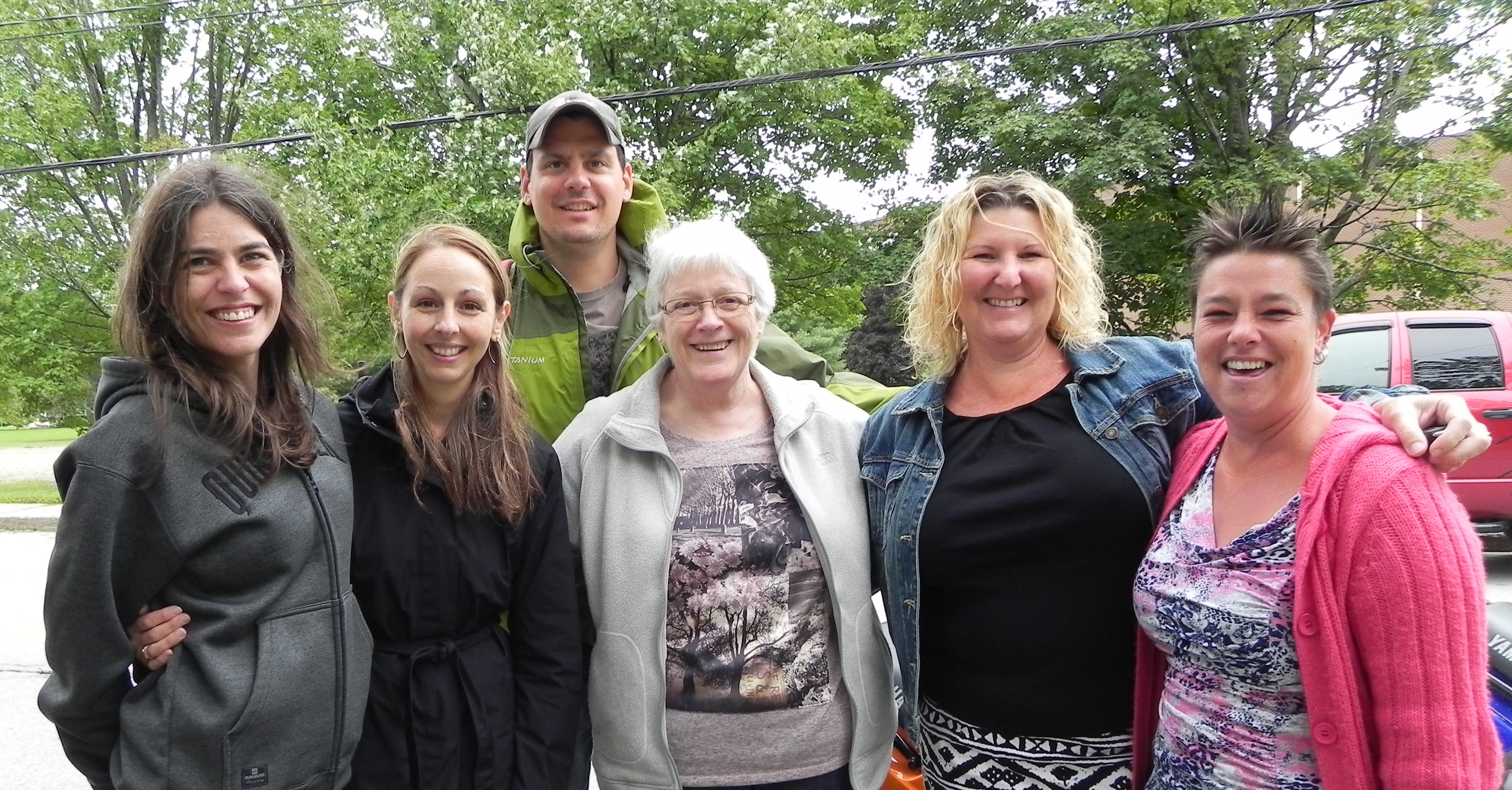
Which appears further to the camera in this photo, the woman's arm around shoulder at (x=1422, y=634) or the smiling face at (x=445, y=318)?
the smiling face at (x=445, y=318)

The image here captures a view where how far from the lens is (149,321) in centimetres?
180

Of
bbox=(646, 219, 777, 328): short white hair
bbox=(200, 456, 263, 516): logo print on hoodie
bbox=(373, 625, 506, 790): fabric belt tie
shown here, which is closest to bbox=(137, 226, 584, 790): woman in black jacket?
bbox=(373, 625, 506, 790): fabric belt tie

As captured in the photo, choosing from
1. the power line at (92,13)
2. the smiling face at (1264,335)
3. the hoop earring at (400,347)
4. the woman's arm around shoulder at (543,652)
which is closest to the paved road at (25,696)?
the hoop earring at (400,347)

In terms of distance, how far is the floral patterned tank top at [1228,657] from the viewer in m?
1.59

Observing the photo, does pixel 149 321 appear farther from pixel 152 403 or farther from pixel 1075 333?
pixel 1075 333

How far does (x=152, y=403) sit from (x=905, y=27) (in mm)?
13839

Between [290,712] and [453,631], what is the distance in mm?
363

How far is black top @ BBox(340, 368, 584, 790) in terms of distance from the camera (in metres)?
1.97

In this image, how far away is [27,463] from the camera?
21906mm

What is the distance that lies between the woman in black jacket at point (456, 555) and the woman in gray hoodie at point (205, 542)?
0.08m

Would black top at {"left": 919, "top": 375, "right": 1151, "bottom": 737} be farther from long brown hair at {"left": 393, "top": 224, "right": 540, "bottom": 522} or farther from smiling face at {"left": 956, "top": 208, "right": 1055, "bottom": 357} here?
long brown hair at {"left": 393, "top": 224, "right": 540, "bottom": 522}

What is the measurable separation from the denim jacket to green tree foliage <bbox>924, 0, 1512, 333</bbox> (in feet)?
32.0

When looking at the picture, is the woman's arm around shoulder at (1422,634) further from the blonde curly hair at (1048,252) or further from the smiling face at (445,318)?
the smiling face at (445,318)

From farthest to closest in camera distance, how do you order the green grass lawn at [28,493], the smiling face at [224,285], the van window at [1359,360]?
the green grass lawn at [28,493] < the van window at [1359,360] < the smiling face at [224,285]
